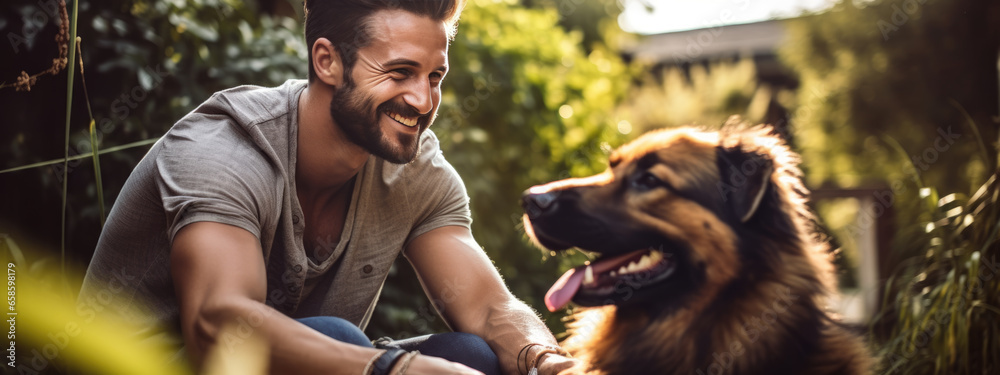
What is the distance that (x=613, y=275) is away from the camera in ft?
5.96

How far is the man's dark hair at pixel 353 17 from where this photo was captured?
85.7 inches

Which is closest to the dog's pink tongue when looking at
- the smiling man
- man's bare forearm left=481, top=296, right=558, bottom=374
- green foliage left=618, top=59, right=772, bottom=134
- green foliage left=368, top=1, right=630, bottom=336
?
the smiling man

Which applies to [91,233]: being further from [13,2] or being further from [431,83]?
[431,83]

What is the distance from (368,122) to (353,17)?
0.30 meters

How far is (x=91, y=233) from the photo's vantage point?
3002 mm

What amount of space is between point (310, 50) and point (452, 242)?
2.44 feet

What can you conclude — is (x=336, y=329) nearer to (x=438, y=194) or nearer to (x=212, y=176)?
(x=212, y=176)

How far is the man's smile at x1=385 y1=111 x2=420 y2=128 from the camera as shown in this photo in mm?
2213

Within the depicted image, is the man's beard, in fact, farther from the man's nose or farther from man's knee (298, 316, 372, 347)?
man's knee (298, 316, 372, 347)

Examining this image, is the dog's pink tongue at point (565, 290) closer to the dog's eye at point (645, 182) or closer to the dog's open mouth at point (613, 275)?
the dog's open mouth at point (613, 275)

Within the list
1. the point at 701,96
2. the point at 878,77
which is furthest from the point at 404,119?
the point at 701,96

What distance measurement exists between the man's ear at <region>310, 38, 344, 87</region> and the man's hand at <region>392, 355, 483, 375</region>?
0.88 metres

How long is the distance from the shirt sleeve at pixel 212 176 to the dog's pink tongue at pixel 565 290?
0.78 metres

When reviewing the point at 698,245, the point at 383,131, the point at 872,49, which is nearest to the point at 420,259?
the point at 383,131
